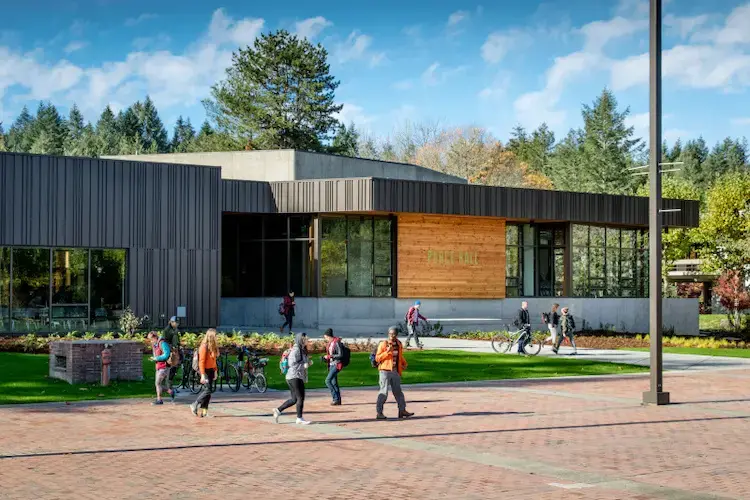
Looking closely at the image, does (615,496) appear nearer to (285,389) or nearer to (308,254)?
(285,389)

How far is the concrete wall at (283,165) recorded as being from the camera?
4950cm

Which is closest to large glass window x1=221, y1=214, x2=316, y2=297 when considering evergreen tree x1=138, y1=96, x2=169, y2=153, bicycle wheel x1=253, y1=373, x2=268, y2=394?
bicycle wheel x1=253, y1=373, x2=268, y2=394

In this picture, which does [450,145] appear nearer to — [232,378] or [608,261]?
[608,261]

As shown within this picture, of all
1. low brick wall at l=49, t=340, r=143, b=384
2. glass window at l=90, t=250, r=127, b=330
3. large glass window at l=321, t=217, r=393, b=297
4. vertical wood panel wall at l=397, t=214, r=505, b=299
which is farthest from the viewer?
vertical wood panel wall at l=397, t=214, r=505, b=299

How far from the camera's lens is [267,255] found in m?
46.6

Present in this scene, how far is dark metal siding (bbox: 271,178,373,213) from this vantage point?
42875 millimetres

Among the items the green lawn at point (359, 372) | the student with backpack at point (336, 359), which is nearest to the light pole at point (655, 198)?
the student with backpack at point (336, 359)

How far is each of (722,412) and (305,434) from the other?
8667 mm

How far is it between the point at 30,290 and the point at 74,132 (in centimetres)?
11398

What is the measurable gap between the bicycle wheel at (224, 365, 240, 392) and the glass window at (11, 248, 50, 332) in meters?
16.6

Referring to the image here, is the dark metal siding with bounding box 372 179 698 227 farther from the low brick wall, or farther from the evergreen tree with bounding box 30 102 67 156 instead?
the evergreen tree with bounding box 30 102 67 156

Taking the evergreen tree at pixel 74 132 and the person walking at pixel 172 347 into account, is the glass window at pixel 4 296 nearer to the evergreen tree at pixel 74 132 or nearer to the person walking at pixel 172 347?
the person walking at pixel 172 347

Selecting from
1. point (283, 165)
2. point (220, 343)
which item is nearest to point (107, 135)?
point (283, 165)

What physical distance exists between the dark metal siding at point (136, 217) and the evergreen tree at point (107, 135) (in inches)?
2557
